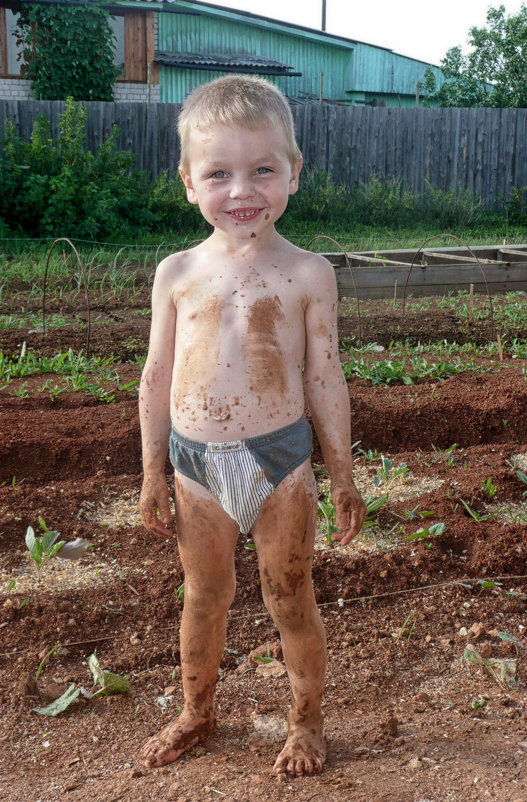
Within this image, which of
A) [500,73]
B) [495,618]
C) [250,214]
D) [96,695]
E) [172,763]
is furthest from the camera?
[500,73]

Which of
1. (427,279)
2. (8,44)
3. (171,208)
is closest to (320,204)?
(171,208)

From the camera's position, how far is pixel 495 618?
112 inches

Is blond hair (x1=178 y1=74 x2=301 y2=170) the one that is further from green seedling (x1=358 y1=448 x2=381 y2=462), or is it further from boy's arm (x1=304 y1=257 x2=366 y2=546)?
green seedling (x1=358 y1=448 x2=381 y2=462)

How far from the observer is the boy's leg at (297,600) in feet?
6.51

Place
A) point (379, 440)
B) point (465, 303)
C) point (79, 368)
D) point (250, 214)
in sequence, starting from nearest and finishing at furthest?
point (250, 214) < point (379, 440) < point (79, 368) < point (465, 303)

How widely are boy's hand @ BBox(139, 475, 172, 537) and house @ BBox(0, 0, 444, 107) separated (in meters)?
14.1

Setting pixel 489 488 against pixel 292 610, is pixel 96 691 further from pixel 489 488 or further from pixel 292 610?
pixel 489 488

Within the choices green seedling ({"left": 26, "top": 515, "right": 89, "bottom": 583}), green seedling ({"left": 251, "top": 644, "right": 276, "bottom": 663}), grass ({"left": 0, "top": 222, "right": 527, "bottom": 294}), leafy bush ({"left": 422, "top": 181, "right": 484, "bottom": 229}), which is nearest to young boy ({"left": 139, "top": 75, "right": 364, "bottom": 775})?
green seedling ({"left": 251, "top": 644, "right": 276, "bottom": 663})

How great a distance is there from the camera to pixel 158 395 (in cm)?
209

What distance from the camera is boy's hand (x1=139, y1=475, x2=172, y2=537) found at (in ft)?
6.95

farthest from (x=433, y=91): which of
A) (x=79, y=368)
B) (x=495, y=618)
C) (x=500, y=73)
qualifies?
(x=495, y=618)

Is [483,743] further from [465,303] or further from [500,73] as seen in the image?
[500,73]

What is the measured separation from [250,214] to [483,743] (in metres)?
1.47

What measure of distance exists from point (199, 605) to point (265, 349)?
0.67 metres
